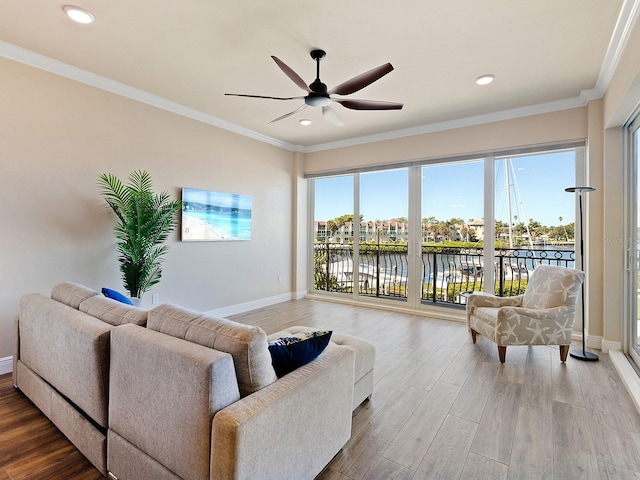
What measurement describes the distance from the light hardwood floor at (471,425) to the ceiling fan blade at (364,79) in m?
2.38

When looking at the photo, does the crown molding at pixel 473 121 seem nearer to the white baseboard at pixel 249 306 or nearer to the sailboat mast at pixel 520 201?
the sailboat mast at pixel 520 201

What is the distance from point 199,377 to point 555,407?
247 centimetres

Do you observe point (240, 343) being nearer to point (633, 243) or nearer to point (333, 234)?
point (633, 243)

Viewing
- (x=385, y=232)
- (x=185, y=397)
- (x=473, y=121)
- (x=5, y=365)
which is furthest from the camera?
(x=385, y=232)

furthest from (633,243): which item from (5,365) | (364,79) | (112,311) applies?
(5,365)

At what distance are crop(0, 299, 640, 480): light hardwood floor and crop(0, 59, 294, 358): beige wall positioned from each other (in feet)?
3.66

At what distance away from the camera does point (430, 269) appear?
16.6 ft

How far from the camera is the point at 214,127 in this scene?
447 cm

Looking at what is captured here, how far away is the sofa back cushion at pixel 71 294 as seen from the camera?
6.84 feet

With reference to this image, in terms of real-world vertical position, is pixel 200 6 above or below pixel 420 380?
above

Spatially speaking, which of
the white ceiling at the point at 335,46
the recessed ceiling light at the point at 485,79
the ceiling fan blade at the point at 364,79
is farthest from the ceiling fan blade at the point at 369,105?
the recessed ceiling light at the point at 485,79

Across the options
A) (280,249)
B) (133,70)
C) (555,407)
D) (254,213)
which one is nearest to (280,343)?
(555,407)

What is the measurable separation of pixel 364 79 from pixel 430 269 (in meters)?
3.40

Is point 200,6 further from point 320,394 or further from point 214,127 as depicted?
point 320,394
